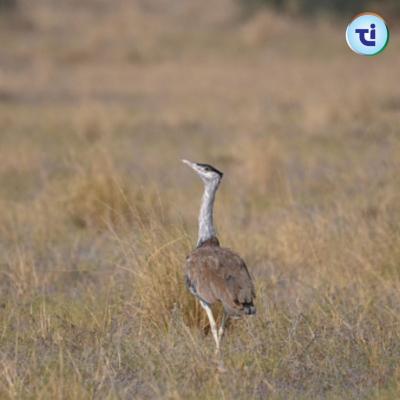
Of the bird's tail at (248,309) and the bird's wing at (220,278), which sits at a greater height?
the bird's wing at (220,278)

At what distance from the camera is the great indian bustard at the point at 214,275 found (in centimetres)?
408

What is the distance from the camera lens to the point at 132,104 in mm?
15141

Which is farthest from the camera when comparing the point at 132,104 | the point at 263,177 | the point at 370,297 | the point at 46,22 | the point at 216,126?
the point at 46,22

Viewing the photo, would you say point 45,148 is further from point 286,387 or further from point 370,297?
point 286,387

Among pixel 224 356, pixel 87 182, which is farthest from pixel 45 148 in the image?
pixel 224 356

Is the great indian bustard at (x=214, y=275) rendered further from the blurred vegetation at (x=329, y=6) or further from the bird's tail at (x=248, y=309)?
the blurred vegetation at (x=329, y=6)

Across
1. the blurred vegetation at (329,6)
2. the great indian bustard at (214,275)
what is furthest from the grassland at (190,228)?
the blurred vegetation at (329,6)

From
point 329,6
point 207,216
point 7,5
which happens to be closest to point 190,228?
point 207,216

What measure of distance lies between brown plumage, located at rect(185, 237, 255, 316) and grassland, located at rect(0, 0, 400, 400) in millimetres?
209

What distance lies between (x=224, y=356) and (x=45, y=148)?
7070 mm

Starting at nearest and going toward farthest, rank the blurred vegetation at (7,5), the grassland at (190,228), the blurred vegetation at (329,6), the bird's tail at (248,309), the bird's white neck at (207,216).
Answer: the bird's tail at (248,309), the grassland at (190,228), the bird's white neck at (207,216), the blurred vegetation at (7,5), the blurred vegetation at (329,6)

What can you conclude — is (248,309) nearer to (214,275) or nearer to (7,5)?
(214,275)

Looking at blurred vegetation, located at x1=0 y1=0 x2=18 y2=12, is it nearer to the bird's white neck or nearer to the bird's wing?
the bird's white neck

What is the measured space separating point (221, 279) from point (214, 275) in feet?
0.11
